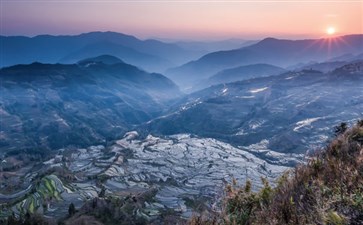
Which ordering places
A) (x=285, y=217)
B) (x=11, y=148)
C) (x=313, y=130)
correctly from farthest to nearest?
(x=11, y=148)
(x=313, y=130)
(x=285, y=217)

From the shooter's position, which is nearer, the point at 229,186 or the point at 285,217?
the point at 285,217

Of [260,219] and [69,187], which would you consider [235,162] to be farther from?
[260,219]

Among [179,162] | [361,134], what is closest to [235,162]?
[179,162]

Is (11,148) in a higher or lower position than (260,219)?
lower

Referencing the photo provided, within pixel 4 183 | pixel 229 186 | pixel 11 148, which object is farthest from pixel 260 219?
pixel 11 148

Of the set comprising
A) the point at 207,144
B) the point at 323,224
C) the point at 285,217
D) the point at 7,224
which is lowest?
the point at 207,144

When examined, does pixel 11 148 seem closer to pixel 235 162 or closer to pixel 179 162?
pixel 179 162

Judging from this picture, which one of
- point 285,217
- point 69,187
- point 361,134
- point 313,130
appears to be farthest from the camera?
point 313,130
